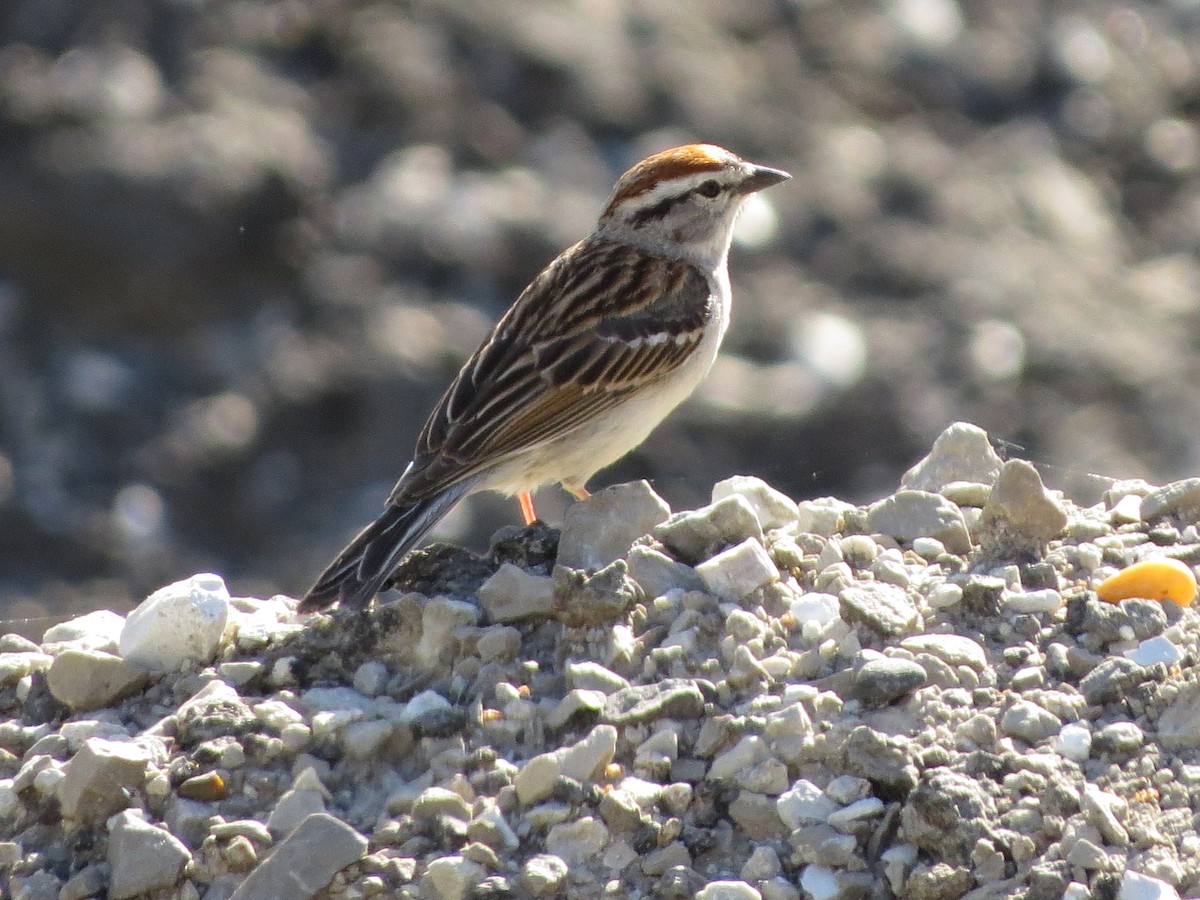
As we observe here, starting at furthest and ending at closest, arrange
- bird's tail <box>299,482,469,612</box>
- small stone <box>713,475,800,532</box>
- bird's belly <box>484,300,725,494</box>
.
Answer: bird's belly <box>484,300,725,494</box> → small stone <box>713,475,800,532</box> → bird's tail <box>299,482,469,612</box>

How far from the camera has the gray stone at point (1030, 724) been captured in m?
4.18

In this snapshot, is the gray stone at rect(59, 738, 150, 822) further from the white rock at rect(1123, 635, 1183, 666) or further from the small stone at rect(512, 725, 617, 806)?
the white rock at rect(1123, 635, 1183, 666)

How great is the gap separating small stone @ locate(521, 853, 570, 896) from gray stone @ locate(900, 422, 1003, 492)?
190 cm

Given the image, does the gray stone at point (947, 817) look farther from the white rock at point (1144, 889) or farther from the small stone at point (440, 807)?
the small stone at point (440, 807)

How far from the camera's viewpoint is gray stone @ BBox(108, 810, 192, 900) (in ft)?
13.4

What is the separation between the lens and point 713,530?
496 cm

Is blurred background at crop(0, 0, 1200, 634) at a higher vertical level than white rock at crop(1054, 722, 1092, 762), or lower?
higher

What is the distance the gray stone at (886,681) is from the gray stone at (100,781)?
5.05ft

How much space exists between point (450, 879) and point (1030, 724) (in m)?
1.24

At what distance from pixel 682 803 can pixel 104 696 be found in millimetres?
1415

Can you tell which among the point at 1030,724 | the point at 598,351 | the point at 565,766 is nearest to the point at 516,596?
the point at 565,766

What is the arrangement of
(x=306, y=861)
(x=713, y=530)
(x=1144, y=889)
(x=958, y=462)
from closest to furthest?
(x=1144, y=889), (x=306, y=861), (x=713, y=530), (x=958, y=462)

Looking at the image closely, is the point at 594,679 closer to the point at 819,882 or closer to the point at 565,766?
the point at 565,766

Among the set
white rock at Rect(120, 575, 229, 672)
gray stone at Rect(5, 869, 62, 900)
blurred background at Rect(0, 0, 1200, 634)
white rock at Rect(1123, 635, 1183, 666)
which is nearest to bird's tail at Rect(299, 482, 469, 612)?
white rock at Rect(120, 575, 229, 672)
